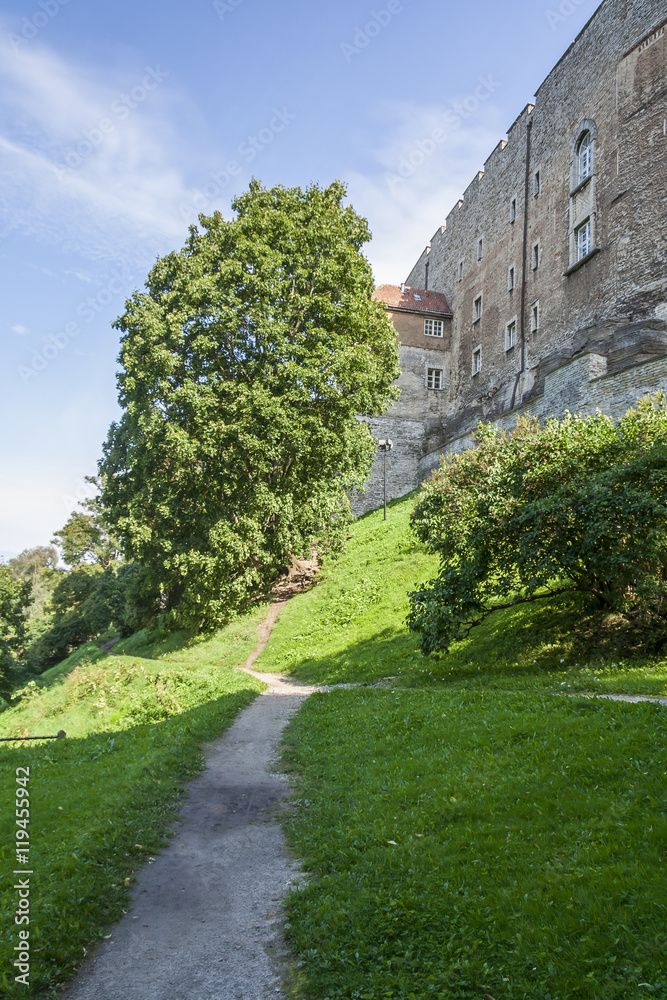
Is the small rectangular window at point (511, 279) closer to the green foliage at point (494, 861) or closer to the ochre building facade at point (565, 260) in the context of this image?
the ochre building facade at point (565, 260)

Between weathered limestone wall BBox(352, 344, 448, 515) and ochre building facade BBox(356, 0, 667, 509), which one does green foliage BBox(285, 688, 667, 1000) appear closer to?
ochre building facade BBox(356, 0, 667, 509)

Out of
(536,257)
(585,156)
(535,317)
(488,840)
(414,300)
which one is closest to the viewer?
(488,840)

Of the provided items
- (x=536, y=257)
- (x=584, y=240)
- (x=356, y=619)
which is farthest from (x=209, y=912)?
(x=536, y=257)

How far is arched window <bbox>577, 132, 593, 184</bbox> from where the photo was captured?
92.6 feet

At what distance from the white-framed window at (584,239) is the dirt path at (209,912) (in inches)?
1119

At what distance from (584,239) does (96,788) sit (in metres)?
30.6

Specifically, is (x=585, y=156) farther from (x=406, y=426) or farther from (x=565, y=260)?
(x=406, y=426)

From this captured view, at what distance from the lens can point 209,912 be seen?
15.6 ft

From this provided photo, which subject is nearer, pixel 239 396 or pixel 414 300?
pixel 239 396

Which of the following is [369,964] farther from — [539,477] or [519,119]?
[519,119]

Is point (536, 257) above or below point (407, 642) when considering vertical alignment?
above

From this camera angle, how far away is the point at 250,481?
70.7ft

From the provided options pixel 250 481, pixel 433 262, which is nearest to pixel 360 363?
pixel 250 481

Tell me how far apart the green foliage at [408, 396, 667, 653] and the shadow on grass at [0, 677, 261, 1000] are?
18.4ft
